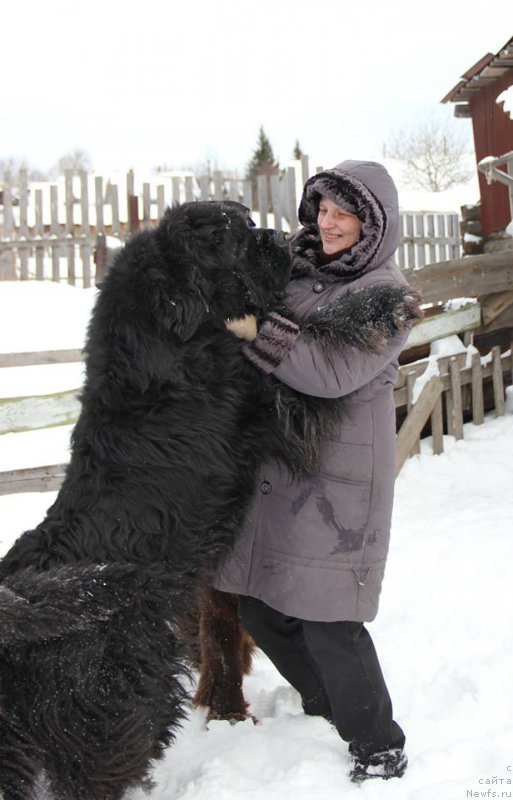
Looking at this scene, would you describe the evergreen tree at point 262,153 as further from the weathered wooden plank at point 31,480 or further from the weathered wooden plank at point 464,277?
the weathered wooden plank at point 31,480

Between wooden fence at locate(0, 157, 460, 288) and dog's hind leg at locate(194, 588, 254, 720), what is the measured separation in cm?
888

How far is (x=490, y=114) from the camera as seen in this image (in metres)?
11.7

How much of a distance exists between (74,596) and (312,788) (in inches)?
41.8

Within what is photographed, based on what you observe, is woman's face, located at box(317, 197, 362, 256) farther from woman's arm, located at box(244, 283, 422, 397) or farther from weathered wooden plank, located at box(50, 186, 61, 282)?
weathered wooden plank, located at box(50, 186, 61, 282)

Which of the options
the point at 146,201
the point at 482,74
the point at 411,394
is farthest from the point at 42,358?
the point at 482,74

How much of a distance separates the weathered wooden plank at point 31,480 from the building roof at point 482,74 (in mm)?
A: 8512

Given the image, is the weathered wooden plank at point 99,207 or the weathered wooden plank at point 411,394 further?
the weathered wooden plank at point 99,207

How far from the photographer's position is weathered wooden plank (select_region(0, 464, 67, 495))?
17.1 ft

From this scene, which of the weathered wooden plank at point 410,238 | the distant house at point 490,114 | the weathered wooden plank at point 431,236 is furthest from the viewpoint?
the weathered wooden plank at point 431,236

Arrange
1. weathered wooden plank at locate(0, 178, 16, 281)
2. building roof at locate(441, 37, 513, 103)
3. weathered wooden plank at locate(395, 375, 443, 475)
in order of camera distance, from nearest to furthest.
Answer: weathered wooden plank at locate(395, 375, 443, 475) → building roof at locate(441, 37, 513, 103) → weathered wooden plank at locate(0, 178, 16, 281)

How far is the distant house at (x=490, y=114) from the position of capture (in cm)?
1077

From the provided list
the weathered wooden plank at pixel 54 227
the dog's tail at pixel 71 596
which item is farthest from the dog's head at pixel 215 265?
the weathered wooden plank at pixel 54 227

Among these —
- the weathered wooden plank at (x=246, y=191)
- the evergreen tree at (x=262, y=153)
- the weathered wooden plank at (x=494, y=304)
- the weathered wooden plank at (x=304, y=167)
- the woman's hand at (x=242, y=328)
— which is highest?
the evergreen tree at (x=262, y=153)

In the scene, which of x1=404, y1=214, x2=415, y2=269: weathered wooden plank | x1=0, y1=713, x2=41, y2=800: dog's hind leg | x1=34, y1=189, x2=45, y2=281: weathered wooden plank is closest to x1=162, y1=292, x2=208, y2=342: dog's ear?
x1=0, y1=713, x2=41, y2=800: dog's hind leg
